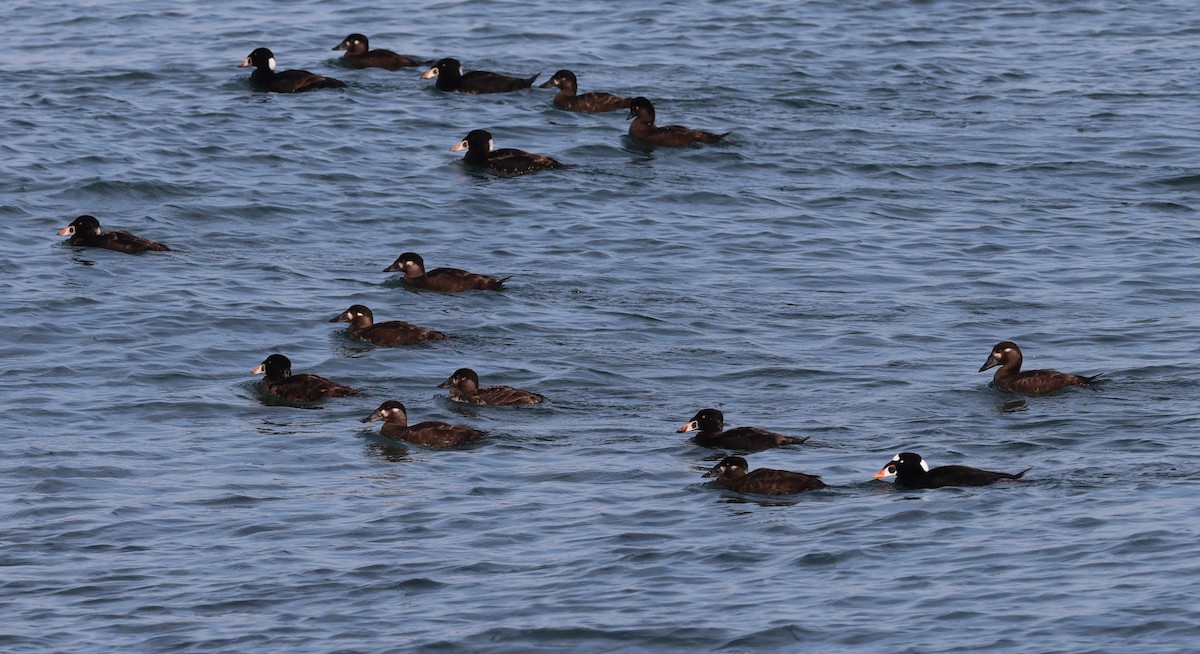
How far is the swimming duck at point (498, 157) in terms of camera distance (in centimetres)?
2772

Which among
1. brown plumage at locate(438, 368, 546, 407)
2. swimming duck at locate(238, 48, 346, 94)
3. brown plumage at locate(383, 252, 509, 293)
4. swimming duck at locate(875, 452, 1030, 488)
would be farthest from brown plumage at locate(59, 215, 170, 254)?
swimming duck at locate(875, 452, 1030, 488)

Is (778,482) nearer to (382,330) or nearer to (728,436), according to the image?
(728,436)

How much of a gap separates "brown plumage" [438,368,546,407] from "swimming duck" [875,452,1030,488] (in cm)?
400

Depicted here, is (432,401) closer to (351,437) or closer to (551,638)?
(351,437)

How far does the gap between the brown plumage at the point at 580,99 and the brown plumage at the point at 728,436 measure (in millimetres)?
13774

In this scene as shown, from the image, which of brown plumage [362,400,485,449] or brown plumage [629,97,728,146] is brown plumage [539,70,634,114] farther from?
brown plumage [362,400,485,449]

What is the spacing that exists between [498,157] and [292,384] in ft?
30.3

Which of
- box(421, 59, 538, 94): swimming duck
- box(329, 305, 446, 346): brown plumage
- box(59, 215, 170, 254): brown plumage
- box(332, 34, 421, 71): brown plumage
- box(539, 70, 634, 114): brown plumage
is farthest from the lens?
box(332, 34, 421, 71): brown plumage

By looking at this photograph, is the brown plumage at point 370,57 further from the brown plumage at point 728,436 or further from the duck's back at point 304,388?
the brown plumage at point 728,436

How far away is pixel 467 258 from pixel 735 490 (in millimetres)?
8396

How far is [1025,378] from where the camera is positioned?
19.0 meters

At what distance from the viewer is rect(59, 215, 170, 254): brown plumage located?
23812 mm

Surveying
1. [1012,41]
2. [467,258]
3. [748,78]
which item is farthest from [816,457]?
[1012,41]

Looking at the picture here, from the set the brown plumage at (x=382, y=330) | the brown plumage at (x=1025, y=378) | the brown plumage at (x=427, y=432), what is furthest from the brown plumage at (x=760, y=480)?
the brown plumage at (x=382, y=330)
